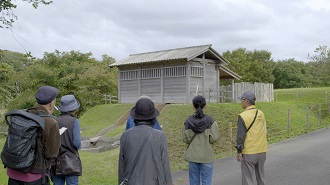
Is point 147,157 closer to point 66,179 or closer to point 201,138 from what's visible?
point 66,179

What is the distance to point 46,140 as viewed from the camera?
4062mm

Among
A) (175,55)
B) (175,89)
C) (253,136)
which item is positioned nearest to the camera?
(253,136)

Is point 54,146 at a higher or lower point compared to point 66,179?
higher

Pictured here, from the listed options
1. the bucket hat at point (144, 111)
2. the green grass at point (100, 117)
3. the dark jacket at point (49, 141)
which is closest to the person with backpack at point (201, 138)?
the bucket hat at point (144, 111)

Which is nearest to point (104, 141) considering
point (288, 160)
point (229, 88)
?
point (288, 160)

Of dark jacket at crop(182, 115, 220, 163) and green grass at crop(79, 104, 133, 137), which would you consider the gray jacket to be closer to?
dark jacket at crop(182, 115, 220, 163)

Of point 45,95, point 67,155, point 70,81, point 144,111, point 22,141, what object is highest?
point 70,81

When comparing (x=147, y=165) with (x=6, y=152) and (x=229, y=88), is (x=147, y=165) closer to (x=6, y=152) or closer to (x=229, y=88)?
(x=6, y=152)

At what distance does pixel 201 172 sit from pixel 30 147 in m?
3.18

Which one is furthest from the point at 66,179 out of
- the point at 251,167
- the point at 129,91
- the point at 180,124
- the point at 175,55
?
the point at 129,91

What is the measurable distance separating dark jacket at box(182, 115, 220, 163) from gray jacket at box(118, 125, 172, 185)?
2.21m

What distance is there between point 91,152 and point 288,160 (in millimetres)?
8225

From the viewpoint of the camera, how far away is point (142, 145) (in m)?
3.74

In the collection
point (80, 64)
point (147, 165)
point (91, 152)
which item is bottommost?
point (91, 152)
